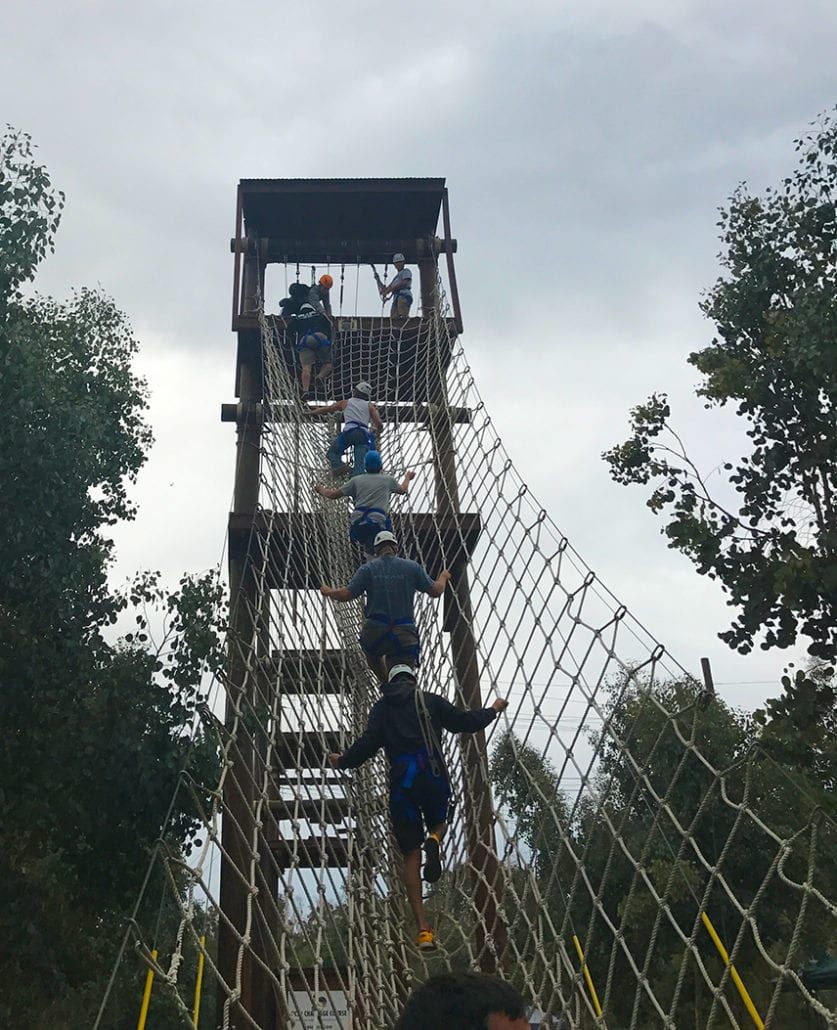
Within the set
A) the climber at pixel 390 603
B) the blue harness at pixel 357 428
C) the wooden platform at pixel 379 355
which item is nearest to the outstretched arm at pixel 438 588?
the climber at pixel 390 603

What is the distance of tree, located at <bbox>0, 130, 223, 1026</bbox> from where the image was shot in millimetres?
4586

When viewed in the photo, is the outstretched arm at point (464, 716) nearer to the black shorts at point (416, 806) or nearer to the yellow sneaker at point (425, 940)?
the black shorts at point (416, 806)

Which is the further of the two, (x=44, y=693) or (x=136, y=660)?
(x=136, y=660)

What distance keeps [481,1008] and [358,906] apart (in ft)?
7.64

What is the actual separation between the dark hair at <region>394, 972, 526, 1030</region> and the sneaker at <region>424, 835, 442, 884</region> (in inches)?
73.6

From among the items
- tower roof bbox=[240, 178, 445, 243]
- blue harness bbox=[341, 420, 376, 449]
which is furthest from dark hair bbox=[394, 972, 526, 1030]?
tower roof bbox=[240, 178, 445, 243]

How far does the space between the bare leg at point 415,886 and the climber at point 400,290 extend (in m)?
→ 4.69

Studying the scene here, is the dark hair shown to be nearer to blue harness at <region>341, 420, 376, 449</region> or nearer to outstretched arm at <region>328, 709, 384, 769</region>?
outstretched arm at <region>328, 709, 384, 769</region>

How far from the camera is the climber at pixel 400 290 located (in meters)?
7.12

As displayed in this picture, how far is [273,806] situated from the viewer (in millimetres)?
4566

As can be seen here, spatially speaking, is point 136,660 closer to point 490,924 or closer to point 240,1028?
point 240,1028

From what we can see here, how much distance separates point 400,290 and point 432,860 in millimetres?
4956

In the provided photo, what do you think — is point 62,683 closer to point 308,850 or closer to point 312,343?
point 308,850

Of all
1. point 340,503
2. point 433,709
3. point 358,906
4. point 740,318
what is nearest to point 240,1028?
point 358,906
